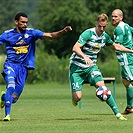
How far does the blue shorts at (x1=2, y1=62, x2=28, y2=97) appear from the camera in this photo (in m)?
15.0

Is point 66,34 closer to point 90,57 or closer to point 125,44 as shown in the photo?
point 125,44

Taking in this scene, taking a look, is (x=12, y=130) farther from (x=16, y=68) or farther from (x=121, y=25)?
(x=121, y=25)

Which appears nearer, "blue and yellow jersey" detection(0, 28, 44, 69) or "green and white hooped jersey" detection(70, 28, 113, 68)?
"green and white hooped jersey" detection(70, 28, 113, 68)

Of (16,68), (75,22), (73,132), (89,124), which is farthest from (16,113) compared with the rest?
(75,22)

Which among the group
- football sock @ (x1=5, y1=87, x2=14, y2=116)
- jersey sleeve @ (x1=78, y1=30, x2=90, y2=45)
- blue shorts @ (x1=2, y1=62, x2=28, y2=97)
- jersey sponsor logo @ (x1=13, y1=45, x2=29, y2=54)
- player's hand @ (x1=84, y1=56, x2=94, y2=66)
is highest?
jersey sleeve @ (x1=78, y1=30, x2=90, y2=45)

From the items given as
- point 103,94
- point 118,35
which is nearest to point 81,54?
point 103,94

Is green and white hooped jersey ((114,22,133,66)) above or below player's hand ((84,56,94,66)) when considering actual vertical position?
above

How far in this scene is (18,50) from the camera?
1520 centimetres

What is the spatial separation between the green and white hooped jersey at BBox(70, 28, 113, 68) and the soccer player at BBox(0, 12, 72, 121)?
1.79ft

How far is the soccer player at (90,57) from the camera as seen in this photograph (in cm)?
1470

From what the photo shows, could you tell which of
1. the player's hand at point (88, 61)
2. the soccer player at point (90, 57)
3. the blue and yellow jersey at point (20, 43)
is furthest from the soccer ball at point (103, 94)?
the blue and yellow jersey at point (20, 43)

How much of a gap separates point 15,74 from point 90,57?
1.63m

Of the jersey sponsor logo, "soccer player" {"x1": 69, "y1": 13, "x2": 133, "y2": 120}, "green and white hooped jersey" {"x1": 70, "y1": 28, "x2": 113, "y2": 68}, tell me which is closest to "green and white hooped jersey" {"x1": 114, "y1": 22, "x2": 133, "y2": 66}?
"soccer player" {"x1": 69, "y1": 13, "x2": 133, "y2": 120}

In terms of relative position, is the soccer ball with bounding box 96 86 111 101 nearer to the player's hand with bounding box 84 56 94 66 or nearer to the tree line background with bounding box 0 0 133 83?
the player's hand with bounding box 84 56 94 66
